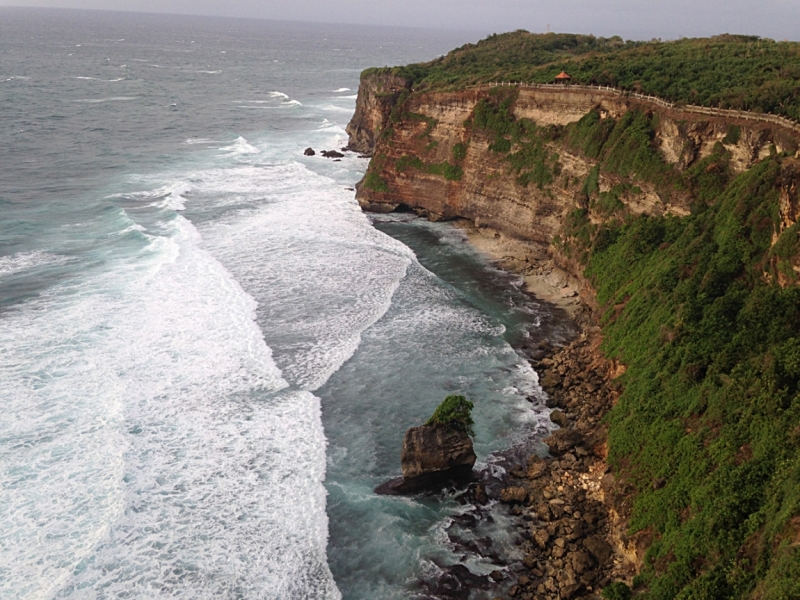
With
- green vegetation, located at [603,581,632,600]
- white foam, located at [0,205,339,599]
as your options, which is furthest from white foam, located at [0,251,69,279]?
green vegetation, located at [603,581,632,600]

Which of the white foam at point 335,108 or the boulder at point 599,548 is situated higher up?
the boulder at point 599,548

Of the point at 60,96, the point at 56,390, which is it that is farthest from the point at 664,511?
the point at 60,96

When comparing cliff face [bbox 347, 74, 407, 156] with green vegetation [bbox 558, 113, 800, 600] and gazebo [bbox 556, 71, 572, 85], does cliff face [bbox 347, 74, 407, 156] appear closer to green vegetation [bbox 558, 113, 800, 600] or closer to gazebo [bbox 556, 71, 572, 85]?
gazebo [bbox 556, 71, 572, 85]

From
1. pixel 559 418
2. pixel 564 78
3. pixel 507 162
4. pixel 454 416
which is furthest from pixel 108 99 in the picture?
pixel 559 418

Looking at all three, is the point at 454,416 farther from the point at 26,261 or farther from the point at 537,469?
the point at 26,261

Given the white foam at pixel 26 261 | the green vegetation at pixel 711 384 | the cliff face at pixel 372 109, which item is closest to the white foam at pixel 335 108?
the cliff face at pixel 372 109

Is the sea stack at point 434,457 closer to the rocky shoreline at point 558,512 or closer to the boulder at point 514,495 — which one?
the rocky shoreline at point 558,512
